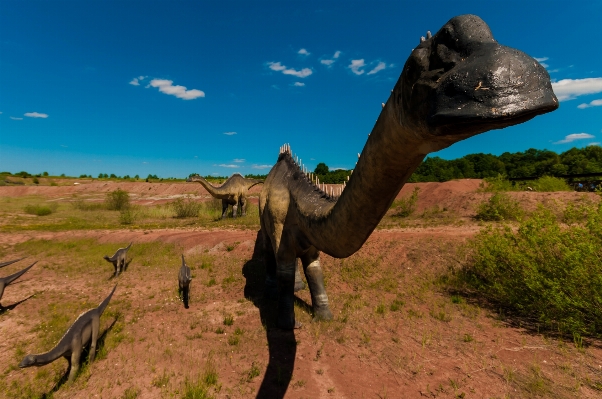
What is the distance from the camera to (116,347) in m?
5.05

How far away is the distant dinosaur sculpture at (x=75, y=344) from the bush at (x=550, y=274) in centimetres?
720

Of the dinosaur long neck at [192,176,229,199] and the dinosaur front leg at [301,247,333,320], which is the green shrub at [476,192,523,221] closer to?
the dinosaur front leg at [301,247,333,320]

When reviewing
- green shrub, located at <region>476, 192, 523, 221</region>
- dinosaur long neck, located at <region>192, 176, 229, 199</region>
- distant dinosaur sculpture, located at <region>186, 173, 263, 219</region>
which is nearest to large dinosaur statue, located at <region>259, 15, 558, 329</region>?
green shrub, located at <region>476, 192, 523, 221</region>

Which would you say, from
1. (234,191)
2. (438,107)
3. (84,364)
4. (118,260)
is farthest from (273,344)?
(234,191)

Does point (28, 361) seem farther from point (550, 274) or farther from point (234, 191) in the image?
point (234, 191)

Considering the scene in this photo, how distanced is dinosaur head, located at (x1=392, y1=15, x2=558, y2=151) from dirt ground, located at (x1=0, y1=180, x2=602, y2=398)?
3.70 m

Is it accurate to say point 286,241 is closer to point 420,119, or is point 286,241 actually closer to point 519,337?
point 420,119

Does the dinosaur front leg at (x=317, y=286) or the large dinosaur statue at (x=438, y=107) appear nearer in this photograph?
the large dinosaur statue at (x=438, y=107)

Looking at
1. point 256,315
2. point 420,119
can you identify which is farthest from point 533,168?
point 420,119

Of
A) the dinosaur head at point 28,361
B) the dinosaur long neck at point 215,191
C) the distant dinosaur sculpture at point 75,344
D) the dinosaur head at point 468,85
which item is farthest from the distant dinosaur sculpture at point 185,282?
the dinosaur long neck at point 215,191

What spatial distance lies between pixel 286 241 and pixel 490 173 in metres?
31.8

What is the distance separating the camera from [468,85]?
1320 millimetres

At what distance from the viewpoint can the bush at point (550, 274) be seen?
4.70m

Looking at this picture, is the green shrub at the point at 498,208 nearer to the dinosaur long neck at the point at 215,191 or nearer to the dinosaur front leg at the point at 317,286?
the dinosaur front leg at the point at 317,286
